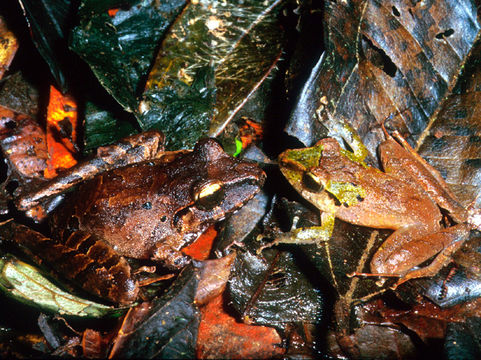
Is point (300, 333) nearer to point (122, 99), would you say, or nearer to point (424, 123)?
point (424, 123)

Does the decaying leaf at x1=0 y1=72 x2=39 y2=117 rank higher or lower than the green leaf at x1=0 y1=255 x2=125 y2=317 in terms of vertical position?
higher

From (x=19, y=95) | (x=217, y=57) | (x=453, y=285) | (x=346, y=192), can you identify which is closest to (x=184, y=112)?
(x=217, y=57)

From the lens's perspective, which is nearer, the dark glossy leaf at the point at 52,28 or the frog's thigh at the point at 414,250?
the frog's thigh at the point at 414,250

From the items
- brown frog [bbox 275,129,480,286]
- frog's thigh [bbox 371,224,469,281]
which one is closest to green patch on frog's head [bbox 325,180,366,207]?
brown frog [bbox 275,129,480,286]

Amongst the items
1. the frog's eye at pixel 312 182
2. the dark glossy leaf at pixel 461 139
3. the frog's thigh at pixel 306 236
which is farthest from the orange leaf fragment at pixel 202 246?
the dark glossy leaf at pixel 461 139

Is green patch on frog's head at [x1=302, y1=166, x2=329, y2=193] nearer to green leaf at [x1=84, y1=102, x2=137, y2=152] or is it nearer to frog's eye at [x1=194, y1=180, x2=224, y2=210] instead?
frog's eye at [x1=194, y1=180, x2=224, y2=210]

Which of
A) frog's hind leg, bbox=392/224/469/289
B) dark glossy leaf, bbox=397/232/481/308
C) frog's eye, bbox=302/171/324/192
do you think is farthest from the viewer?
frog's eye, bbox=302/171/324/192

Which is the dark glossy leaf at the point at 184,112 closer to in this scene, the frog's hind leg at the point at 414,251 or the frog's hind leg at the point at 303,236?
the frog's hind leg at the point at 303,236
